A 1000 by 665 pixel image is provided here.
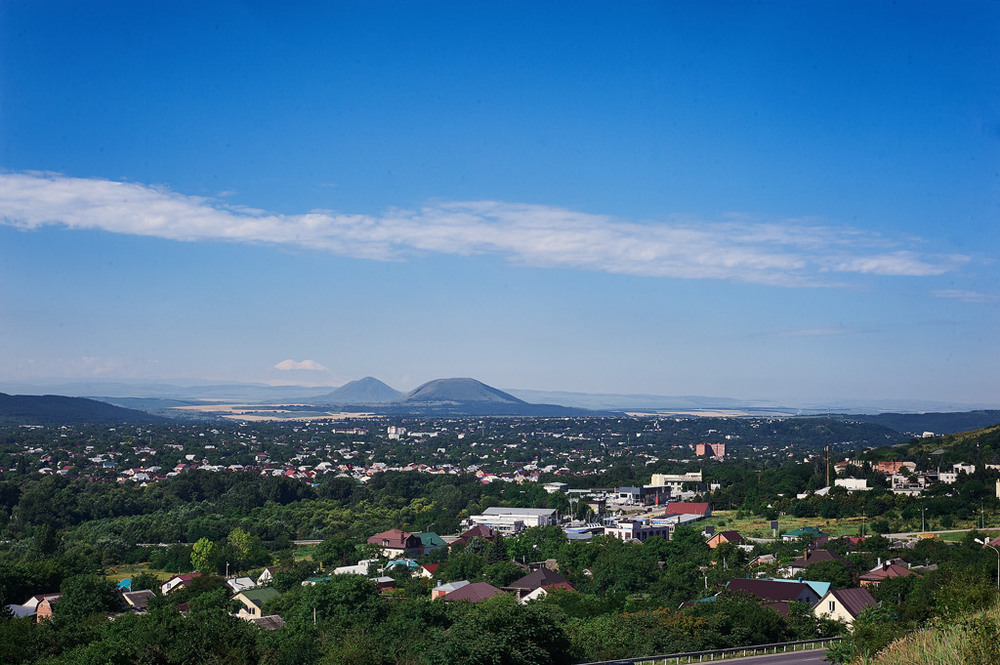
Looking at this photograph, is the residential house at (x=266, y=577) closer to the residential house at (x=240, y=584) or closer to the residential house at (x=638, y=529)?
the residential house at (x=240, y=584)

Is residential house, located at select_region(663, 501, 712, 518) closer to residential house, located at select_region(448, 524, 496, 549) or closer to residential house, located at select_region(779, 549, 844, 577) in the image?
residential house, located at select_region(448, 524, 496, 549)

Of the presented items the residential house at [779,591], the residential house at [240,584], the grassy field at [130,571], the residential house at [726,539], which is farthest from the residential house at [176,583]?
the residential house at [726,539]

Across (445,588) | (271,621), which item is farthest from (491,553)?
(271,621)

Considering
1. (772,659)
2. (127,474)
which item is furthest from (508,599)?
(127,474)

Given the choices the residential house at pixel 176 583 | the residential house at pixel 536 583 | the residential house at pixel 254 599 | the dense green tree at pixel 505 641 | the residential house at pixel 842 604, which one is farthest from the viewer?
the residential house at pixel 176 583

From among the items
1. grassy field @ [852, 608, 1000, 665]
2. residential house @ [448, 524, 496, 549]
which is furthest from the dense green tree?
residential house @ [448, 524, 496, 549]

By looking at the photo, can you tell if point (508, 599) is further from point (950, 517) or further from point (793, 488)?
point (793, 488)
